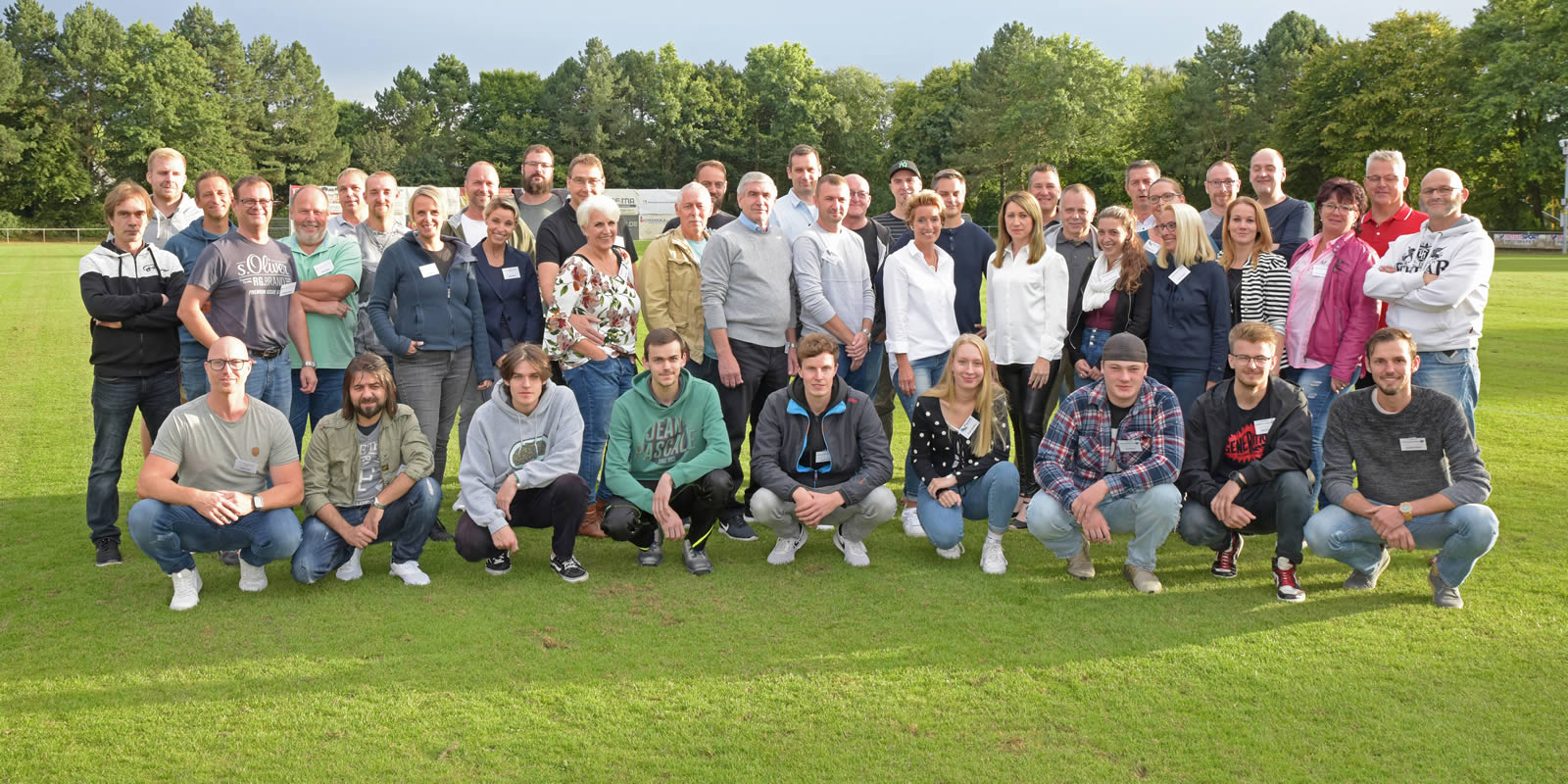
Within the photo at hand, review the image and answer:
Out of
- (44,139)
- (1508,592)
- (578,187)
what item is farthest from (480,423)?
(44,139)

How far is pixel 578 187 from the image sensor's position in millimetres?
6277

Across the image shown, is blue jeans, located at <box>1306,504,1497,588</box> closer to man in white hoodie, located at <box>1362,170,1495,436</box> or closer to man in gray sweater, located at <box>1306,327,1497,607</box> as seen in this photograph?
man in gray sweater, located at <box>1306,327,1497,607</box>

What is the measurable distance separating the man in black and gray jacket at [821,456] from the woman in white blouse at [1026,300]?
3.09 feet

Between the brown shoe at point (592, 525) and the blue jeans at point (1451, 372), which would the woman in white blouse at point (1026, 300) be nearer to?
the blue jeans at point (1451, 372)

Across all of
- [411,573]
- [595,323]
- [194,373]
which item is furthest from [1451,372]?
[194,373]

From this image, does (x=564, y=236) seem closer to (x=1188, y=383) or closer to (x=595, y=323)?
(x=595, y=323)

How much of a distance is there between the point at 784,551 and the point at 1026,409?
1.73m

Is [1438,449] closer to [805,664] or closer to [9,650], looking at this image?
[805,664]

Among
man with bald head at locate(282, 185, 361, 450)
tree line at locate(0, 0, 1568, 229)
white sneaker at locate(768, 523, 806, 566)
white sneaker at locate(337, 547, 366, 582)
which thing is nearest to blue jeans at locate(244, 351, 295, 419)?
man with bald head at locate(282, 185, 361, 450)

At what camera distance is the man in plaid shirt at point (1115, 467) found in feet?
15.6

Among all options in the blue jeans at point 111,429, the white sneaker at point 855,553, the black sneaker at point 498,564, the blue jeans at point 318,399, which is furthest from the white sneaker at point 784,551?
the blue jeans at point 111,429

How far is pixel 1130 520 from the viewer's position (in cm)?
485

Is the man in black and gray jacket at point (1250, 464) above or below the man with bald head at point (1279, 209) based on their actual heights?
below

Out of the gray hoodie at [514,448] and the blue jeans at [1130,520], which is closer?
the blue jeans at [1130,520]
